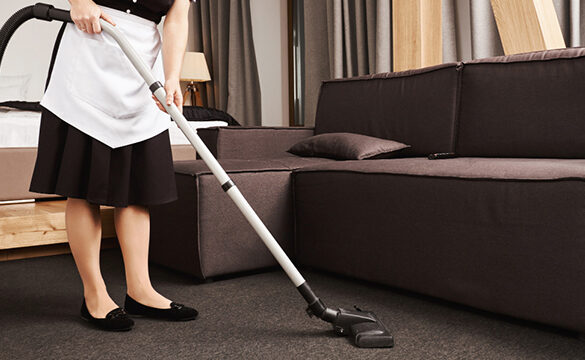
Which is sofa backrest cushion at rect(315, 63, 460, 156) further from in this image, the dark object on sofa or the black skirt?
the black skirt

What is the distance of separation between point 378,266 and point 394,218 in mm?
168

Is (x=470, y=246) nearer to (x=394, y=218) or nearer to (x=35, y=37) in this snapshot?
(x=394, y=218)

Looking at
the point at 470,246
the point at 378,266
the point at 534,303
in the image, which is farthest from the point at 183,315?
the point at 534,303

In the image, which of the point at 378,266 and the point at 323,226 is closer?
the point at 378,266

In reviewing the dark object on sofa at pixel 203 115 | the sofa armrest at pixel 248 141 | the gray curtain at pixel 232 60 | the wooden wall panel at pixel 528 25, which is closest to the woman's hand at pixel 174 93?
the sofa armrest at pixel 248 141

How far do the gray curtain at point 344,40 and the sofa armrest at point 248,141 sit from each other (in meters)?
1.16

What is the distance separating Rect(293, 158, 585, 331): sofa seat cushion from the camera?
1.31 metres

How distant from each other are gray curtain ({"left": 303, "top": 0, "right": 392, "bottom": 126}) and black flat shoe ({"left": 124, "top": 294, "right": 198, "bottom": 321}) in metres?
2.44

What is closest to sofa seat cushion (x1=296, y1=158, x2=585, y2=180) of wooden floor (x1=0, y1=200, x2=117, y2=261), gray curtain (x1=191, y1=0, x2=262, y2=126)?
wooden floor (x1=0, y1=200, x2=117, y2=261)

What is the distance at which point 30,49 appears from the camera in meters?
5.00

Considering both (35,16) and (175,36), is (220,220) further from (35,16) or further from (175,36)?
(35,16)

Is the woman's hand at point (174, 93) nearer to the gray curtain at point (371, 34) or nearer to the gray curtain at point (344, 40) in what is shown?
→ the gray curtain at point (371, 34)

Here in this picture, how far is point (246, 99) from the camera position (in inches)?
198

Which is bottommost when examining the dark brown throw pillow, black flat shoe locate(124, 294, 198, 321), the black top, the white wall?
black flat shoe locate(124, 294, 198, 321)
